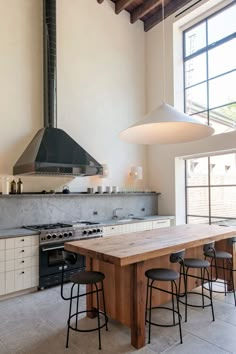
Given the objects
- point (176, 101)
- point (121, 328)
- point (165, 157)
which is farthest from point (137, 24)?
point (121, 328)

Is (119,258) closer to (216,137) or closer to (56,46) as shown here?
(216,137)

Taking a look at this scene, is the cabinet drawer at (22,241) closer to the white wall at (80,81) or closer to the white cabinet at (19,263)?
the white cabinet at (19,263)

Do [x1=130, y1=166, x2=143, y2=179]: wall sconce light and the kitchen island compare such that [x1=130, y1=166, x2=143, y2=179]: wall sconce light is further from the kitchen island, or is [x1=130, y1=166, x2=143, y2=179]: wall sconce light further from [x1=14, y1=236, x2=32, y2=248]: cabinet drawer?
[x1=14, y1=236, x2=32, y2=248]: cabinet drawer

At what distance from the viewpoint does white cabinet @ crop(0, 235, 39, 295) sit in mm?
3717

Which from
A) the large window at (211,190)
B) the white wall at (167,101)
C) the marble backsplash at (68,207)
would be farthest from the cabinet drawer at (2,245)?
the large window at (211,190)

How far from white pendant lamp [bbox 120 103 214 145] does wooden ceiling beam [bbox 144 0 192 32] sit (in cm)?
429

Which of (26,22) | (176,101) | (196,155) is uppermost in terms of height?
(26,22)

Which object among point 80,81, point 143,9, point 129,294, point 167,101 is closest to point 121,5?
point 143,9

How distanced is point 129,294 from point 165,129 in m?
1.86

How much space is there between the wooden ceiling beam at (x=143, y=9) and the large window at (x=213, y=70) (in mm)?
986

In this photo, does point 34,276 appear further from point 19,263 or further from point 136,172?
point 136,172

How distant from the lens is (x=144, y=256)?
256 cm

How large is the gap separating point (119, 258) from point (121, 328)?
1.07 meters

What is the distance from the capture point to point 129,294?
111 inches
